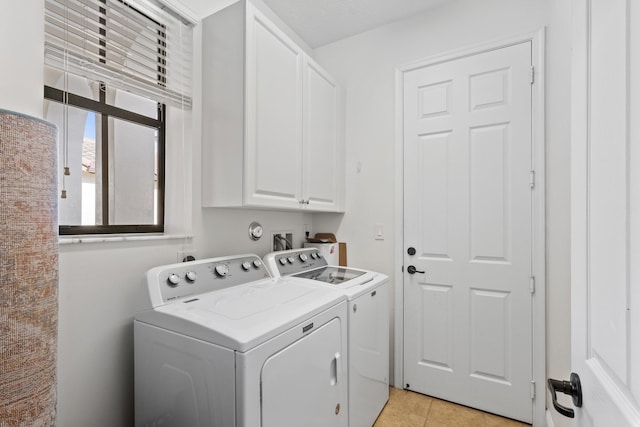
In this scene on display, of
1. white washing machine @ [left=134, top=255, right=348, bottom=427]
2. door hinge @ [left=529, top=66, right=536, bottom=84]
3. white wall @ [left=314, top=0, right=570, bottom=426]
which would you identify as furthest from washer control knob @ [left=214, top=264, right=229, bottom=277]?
door hinge @ [left=529, top=66, right=536, bottom=84]

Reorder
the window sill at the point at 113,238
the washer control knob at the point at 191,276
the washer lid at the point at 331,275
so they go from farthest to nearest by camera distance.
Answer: the washer lid at the point at 331,275 < the washer control knob at the point at 191,276 < the window sill at the point at 113,238

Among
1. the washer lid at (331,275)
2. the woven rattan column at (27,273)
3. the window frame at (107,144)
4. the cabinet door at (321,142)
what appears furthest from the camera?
the cabinet door at (321,142)

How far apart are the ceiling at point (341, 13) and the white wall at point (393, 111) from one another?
0.26 ft

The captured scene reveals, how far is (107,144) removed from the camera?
57.4 inches

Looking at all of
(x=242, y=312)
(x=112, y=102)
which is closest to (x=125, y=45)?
(x=112, y=102)

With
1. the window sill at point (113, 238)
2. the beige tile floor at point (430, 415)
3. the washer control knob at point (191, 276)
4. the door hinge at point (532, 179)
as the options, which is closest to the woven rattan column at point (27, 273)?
the window sill at point (113, 238)

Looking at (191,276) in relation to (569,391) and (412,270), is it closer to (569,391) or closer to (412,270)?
(569,391)

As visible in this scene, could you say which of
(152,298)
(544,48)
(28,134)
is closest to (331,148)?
(544,48)

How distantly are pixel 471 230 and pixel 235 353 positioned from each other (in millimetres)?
1769

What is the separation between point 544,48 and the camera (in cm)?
189

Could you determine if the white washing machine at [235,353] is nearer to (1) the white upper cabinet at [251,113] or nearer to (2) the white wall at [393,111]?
(1) the white upper cabinet at [251,113]

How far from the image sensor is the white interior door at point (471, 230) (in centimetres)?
196

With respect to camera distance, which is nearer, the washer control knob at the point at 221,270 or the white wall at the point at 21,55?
the white wall at the point at 21,55

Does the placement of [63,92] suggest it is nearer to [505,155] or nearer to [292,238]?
[292,238]
